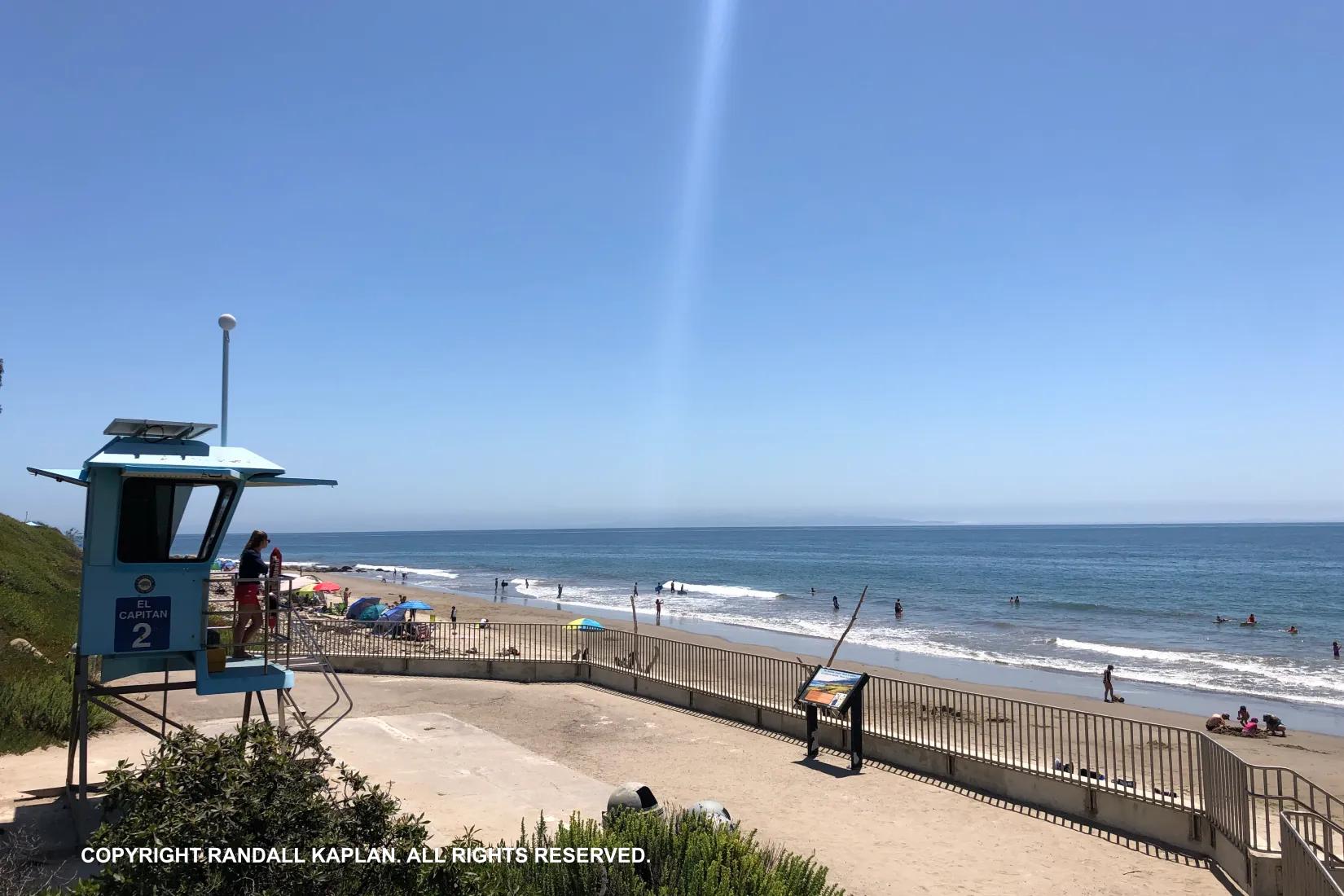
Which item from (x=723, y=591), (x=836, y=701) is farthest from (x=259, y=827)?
(x=723, y=591)

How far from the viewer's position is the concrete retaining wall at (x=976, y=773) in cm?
912

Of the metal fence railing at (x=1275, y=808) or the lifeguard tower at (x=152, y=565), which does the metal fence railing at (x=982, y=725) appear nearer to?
the metal fence railing at (x=1275, y=808)

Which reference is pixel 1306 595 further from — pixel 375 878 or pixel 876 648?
pixel 375 878

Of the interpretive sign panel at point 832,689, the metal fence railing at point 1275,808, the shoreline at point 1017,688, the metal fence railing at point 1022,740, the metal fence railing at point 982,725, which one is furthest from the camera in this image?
the shoreline at point 1017,688

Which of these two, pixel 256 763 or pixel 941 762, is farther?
pixel 941 762

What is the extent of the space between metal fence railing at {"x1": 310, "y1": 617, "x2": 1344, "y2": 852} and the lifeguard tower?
194 inches

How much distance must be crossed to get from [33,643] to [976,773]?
629 inches

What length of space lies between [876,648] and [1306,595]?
3989 centimetres

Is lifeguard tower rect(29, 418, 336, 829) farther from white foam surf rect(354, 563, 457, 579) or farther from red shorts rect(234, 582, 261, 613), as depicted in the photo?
white foam surf rect(354, 563, 457, 579)

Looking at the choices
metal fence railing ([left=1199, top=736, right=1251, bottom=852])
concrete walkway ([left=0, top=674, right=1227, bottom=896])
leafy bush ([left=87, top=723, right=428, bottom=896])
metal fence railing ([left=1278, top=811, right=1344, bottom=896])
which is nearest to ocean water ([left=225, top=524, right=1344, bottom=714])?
metal fence railing ([left=1199, top=736, right=1251, bottom=852])

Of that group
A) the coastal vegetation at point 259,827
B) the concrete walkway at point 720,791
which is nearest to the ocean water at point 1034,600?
the concrete walkway at point 720,791

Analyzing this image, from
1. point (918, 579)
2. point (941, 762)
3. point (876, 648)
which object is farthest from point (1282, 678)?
point (918, 579)

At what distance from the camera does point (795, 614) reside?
5288 centimetres

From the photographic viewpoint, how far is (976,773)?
1155 centimetres
